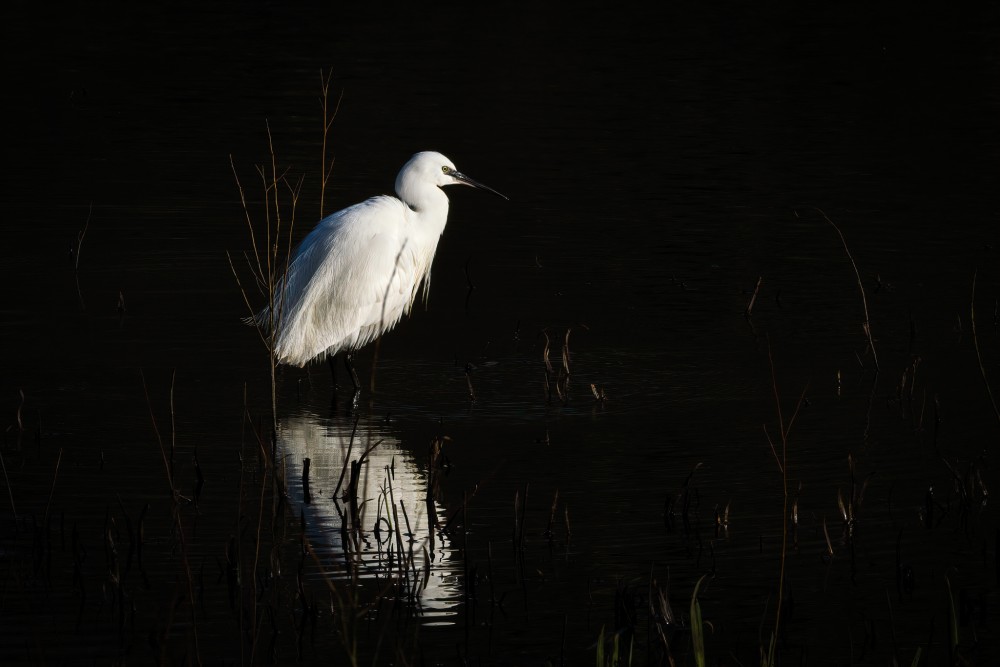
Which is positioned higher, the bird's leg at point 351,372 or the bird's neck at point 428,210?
the bird's neck at point 428,210

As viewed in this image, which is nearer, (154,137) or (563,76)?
(154,137)

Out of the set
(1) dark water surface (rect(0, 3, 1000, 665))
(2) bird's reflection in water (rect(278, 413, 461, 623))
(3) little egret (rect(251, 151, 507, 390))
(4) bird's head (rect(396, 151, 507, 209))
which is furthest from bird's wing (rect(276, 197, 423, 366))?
(2) bird's reflection in water (rect(278, 413, 461, 623))

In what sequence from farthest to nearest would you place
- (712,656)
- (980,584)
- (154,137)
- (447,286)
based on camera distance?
(154,137) → (447,286) → (980,584) → (712,656)

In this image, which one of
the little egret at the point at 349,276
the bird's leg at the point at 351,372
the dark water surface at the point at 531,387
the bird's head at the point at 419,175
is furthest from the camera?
the bird's head at the point at 419,175

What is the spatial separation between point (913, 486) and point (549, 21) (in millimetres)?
16850

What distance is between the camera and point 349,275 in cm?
764

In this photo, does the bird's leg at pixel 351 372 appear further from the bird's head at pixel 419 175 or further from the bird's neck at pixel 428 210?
the bird's head at pixel 419 175

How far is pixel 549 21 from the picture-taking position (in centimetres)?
2198

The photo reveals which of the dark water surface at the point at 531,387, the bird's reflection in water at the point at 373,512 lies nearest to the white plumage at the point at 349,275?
the dark water surface at the point at 531,387

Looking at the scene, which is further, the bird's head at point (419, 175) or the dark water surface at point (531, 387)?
the bird's head at point (419, 175)

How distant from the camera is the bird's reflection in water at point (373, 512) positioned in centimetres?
488

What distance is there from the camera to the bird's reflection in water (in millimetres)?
4883

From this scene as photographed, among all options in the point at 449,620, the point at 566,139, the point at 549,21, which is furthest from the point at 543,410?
the point at 549,21

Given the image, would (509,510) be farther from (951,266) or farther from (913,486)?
(951,266)
